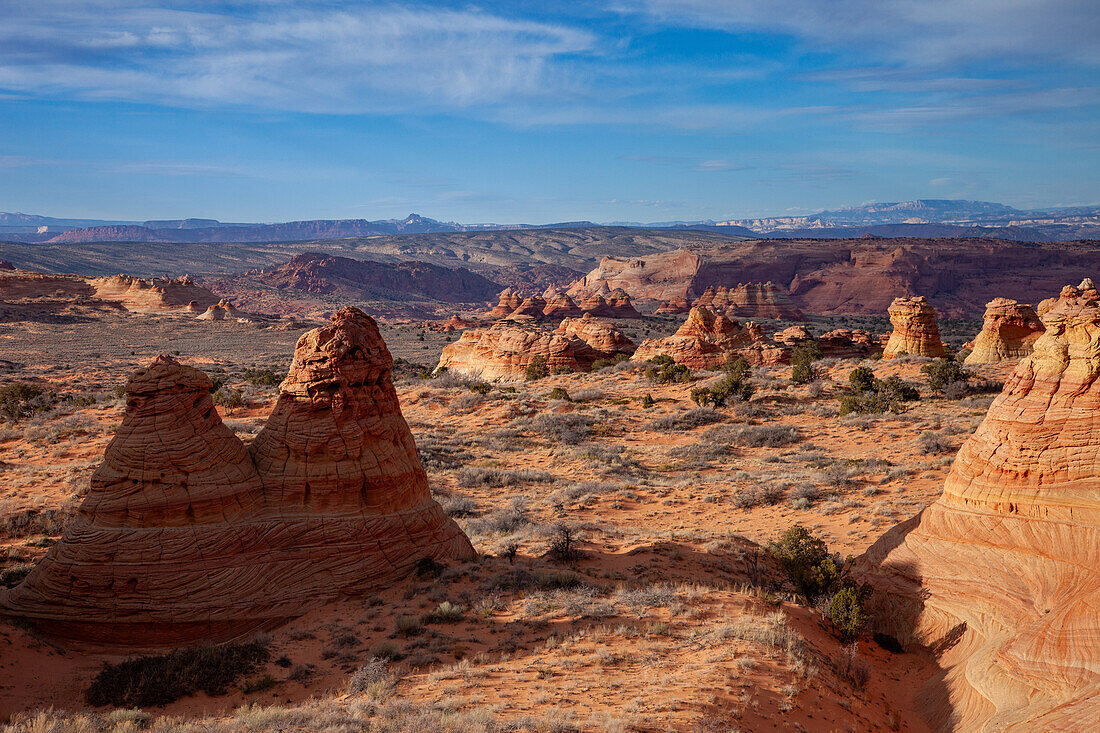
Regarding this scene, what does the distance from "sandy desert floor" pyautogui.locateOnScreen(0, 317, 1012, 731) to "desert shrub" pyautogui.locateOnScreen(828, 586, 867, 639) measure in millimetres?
398

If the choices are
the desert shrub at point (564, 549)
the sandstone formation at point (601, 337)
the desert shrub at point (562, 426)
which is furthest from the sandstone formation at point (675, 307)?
the desert shrub at point (564, 549)

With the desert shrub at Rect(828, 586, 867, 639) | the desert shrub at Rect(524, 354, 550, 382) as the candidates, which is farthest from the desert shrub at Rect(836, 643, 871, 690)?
the desert shrub at Rect(524, 354, 550, 382)

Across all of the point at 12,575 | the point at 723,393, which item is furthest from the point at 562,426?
the point at 12,575

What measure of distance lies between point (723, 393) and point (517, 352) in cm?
1812

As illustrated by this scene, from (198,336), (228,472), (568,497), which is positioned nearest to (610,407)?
(568,497)

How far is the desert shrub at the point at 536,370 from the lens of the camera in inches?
1756

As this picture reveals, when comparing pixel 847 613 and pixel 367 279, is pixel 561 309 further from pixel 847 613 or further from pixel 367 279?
pixel 367 279

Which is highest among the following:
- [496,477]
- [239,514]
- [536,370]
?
[239,514]

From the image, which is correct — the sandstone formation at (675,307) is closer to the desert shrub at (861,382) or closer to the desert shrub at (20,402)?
the desert shrub at (861,382)

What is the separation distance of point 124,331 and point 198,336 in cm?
876

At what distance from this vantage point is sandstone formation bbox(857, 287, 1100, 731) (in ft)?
26.7

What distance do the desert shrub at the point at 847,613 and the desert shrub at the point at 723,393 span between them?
2164cm

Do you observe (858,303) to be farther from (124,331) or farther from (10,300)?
(10,300)

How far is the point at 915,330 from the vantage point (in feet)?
140
